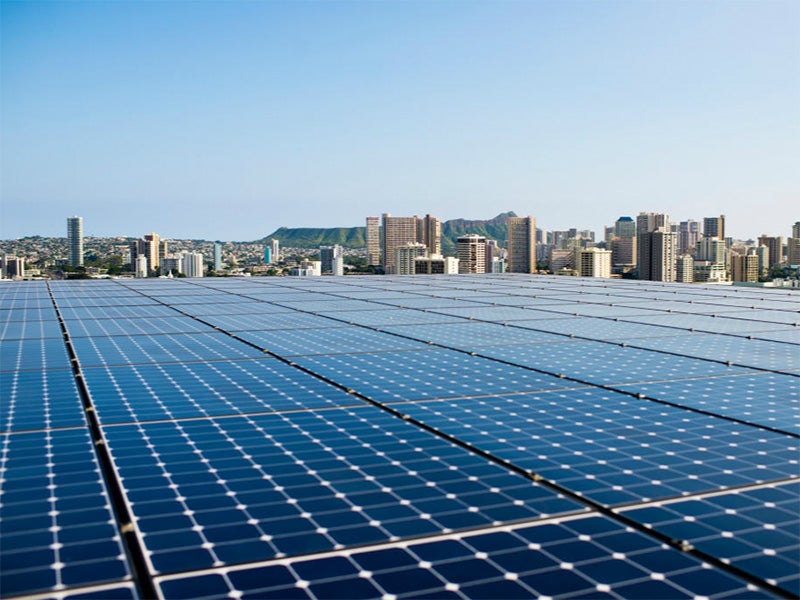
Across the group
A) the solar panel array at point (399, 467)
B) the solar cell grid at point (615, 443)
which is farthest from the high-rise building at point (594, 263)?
the solar cell grid at point (615, 443)

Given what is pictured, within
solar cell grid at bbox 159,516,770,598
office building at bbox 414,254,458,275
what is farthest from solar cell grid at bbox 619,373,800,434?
office building at bbox 414,254,458,275

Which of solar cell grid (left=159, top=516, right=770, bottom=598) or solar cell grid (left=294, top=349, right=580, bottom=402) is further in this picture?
solar cell grid (left=294, top=349, right=580, bottom=402)

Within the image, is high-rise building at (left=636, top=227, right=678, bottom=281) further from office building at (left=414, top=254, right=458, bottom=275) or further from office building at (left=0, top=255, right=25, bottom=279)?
office building at (left=0, top=255, right=25, bottom=279)

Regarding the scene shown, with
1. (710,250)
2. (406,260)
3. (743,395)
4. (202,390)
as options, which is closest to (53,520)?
(202,390)

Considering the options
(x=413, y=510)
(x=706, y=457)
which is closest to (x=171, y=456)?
(x=413, y=510)

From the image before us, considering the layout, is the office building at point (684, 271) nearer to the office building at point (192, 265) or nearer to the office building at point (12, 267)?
the office building at point (192, 265)
